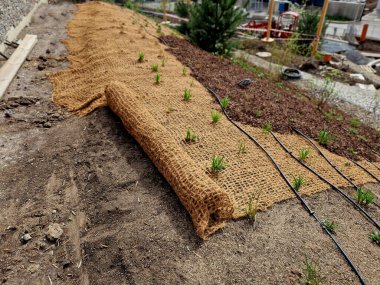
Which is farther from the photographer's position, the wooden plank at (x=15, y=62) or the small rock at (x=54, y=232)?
the wooden plank at (x=15, y=62)

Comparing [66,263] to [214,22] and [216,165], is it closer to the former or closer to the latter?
[216,165]

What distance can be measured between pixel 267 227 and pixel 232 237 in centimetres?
45

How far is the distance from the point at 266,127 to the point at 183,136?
1635 millimetres

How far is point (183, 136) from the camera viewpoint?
4.42 meters

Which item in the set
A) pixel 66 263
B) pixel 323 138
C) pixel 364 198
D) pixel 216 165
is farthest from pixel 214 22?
pixel 66 263

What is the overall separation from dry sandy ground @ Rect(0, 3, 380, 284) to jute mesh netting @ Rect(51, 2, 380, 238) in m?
0.23

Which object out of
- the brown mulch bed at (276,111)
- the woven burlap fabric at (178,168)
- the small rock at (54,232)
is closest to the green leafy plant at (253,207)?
the woven burlap fabric at (178,168)

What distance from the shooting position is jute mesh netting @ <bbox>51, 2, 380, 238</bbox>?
11.0ft

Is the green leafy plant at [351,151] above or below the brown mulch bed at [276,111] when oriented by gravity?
below

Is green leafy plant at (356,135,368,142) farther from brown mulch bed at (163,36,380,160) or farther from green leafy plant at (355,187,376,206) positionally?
green leafy plant at (355,187,376,206)

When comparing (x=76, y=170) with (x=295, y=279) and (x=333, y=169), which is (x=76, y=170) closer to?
(x=295, y=279)

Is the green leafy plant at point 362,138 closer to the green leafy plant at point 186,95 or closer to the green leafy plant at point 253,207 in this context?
the green leafy plant at point 186,95

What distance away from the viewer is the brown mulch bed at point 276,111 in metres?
5.44

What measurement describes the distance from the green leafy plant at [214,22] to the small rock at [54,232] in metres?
8.89
